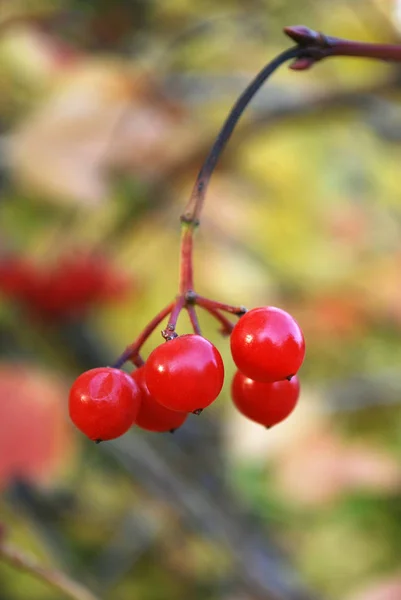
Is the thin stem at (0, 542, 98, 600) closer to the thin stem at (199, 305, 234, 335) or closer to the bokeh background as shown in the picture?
the thin stem at (199, 305, 234, 335)

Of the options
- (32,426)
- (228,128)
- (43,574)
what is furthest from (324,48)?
(32,426)

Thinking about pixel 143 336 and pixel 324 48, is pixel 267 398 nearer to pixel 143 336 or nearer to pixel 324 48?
pixel 143 336

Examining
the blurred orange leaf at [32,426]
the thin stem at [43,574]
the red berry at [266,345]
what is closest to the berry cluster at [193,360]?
the red berry at [266,345]

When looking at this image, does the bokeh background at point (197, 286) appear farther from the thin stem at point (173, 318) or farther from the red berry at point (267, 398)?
the thin stem at point (173, 318)

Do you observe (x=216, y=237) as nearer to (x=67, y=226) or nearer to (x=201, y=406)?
(x=67, y=226)

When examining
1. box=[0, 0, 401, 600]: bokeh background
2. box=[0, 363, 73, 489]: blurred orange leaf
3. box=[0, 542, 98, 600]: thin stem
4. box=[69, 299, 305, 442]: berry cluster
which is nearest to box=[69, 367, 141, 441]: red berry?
box=[69, 299, 305, 442]: berry cluster
